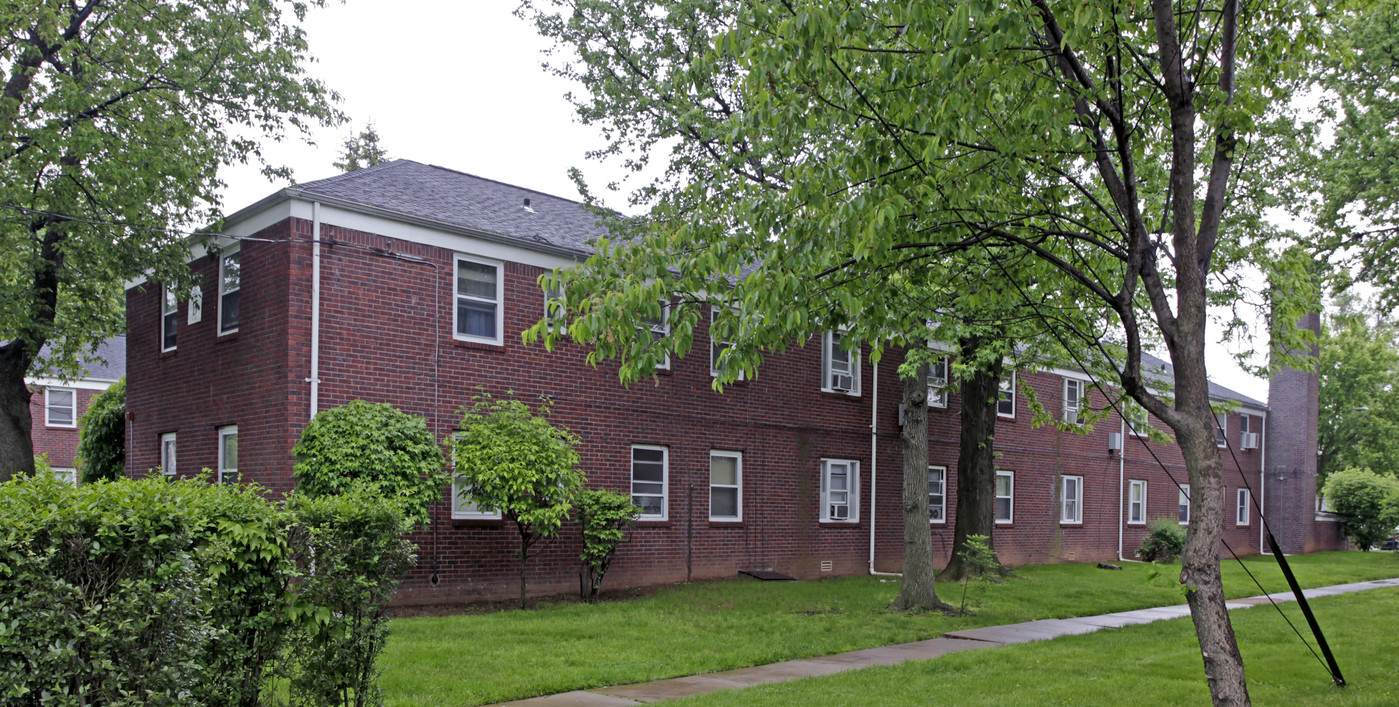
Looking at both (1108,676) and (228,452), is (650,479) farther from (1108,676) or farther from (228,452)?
(1108,676)

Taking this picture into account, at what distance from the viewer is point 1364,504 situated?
40.9m

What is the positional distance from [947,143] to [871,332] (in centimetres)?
164

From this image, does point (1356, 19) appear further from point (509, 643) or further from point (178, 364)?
point (178, 364)

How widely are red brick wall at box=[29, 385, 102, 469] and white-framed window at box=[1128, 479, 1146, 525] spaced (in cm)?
3182

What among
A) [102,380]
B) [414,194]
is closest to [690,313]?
[414,194]

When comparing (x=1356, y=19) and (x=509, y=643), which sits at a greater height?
(x=1356, y=19)

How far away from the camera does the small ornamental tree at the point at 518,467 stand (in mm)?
14570

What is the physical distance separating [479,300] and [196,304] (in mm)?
4827

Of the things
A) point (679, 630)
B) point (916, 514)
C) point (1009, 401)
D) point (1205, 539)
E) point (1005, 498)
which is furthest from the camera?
point (1009, 401)

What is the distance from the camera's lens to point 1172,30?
621 centimetres

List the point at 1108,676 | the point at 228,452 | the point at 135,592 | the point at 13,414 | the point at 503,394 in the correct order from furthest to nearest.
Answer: the point at 13,414 < the point at 503,394 < the point at 228,452 < the point at 1108,676 < the point at 135,592

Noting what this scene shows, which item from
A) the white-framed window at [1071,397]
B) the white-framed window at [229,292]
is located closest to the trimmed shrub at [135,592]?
the white-framed window at [229,292]

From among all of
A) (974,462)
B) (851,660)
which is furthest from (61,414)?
(851,660)

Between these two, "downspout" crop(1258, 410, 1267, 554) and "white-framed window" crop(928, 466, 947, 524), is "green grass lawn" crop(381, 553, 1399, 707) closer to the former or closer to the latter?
"white-framed window" crop(928, 466, 947, 524)
